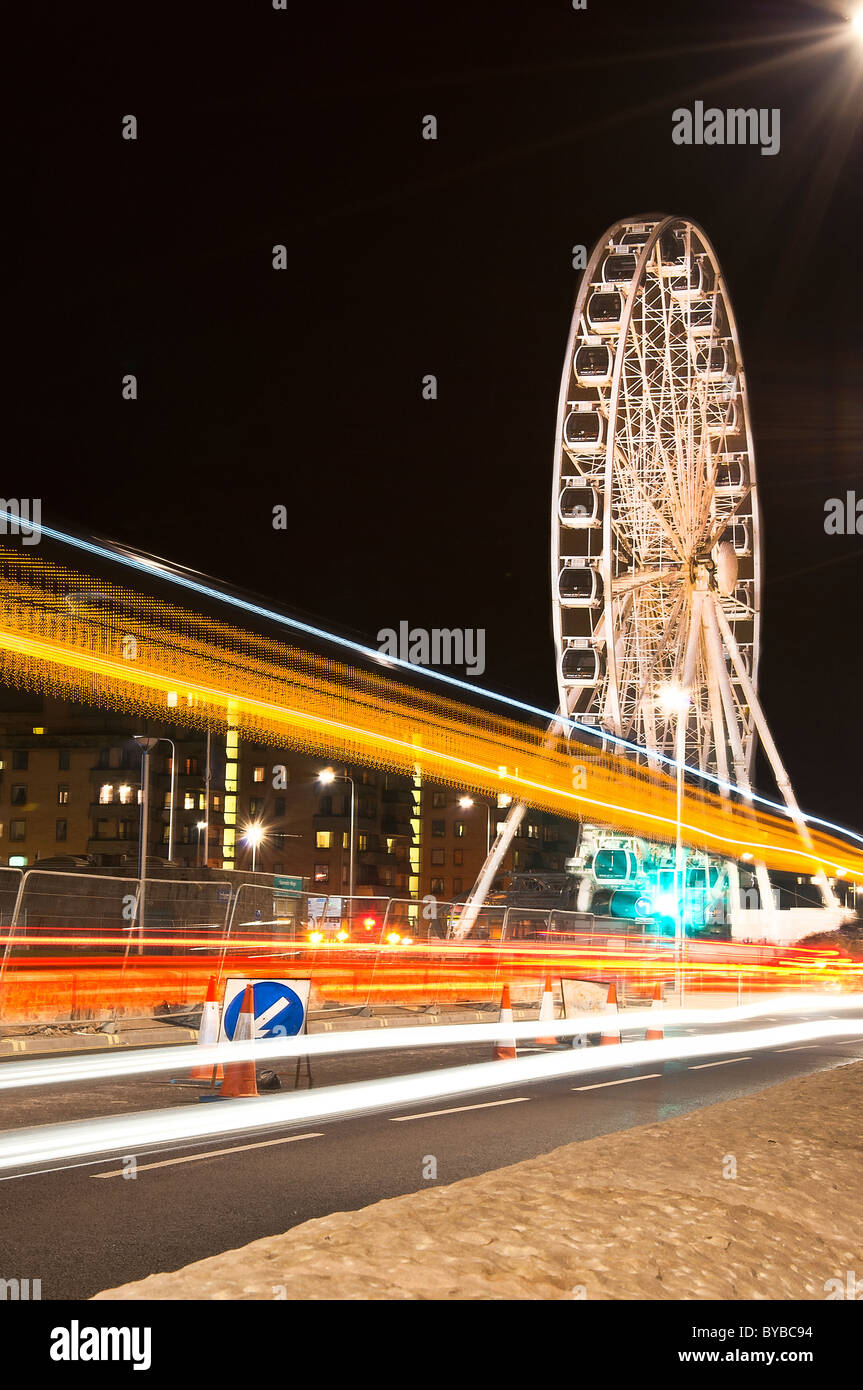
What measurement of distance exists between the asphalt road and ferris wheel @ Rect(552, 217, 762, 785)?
87.3 ft

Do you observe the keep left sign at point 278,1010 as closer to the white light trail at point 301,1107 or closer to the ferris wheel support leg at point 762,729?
the white light trail at point 301,1107

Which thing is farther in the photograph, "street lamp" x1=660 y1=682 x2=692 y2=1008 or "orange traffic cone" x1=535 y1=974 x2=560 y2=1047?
"street lamp" x1=660 y1=682 x2=692 y2=1008

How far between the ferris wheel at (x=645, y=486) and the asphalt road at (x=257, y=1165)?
26.6 m


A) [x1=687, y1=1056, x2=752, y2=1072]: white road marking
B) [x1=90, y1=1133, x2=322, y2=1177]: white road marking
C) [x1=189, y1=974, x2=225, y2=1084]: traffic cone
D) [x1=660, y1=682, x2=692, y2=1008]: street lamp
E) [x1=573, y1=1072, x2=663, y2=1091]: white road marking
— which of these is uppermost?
[x1=660, y1=682, x2=692, y2=1008]: street lamp

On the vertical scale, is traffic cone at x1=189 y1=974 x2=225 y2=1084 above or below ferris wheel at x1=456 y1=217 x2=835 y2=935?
below

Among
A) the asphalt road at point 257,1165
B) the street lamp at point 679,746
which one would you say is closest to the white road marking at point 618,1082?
the asphalt road at point 257,1165

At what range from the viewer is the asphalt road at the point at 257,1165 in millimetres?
7621

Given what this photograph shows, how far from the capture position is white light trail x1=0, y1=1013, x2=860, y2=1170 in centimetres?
1084

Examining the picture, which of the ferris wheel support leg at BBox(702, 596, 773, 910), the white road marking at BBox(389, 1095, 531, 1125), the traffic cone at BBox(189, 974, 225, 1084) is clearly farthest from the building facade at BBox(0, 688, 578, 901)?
the white road marking at BBox(389, 1095, 531, 1125)

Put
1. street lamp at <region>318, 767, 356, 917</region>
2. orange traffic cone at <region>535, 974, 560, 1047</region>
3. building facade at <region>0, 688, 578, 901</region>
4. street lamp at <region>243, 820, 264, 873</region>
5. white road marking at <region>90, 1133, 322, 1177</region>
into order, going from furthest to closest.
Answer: building facade at <region>0, 688, 578, 901</region>
street lamp at <region>243, 820, 264, 873</region>
street lamp at <region>318, 767, 356, 917</region>
orange traffic cone at <region>535, 974, 560, 1047</region>
white road marking at <region>90, 1133, 322, 1177</region>

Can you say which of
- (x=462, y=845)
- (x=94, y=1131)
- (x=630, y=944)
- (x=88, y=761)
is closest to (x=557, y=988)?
(x=630, y=944)

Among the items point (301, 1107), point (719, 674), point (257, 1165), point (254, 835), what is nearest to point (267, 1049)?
point (301, 1107)

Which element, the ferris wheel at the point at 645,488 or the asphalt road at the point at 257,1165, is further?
the ferris wheel at the point at 645,488

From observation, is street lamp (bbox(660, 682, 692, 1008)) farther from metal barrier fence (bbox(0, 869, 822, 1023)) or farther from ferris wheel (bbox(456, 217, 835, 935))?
metal barrier fence (bbox(0, 869, 822, 1023))
